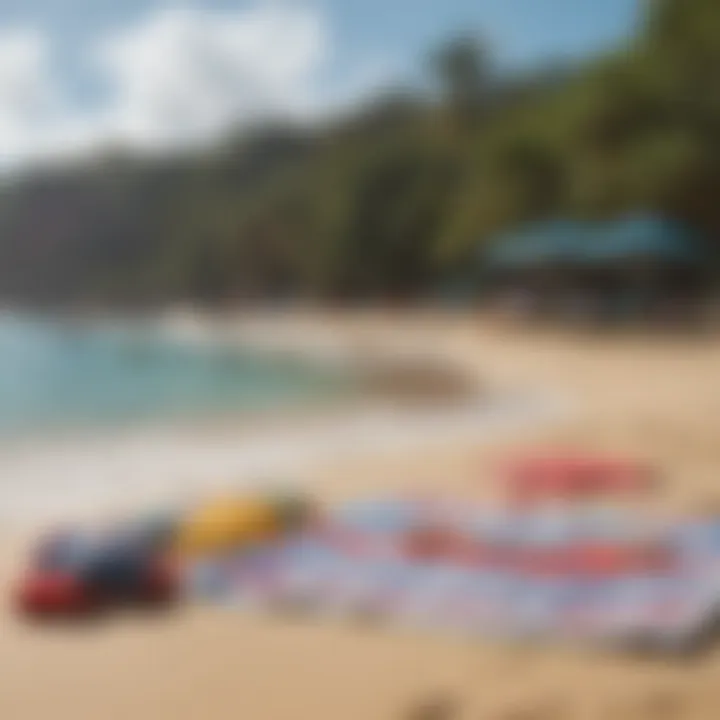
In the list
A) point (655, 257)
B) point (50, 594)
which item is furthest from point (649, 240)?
point (50, 594)

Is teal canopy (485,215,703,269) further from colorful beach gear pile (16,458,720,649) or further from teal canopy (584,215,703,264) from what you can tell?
colorful beach gear pile (16,458,720,649)

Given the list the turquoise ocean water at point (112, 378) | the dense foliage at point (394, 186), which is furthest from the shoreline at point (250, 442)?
the dense foliage at point (394, 186)

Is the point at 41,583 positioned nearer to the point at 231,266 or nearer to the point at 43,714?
the point at 43,714

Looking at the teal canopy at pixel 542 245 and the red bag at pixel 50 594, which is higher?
the teal canopy at pixel 542 245

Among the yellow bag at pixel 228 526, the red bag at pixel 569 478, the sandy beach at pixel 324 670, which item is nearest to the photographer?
the sandy beach at pixel 324 670

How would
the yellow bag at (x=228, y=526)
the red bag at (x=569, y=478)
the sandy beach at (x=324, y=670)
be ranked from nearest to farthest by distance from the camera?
the sandy beach at (x=324, y=670), the yellow bag at (x=228, y=526), the red bag at (x=569, y=478)

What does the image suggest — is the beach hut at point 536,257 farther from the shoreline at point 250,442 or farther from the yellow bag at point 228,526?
the yellow bag at point 228,526

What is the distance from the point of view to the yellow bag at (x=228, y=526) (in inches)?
47.8

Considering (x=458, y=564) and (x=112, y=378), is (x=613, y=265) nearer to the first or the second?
(x=458, y=564)

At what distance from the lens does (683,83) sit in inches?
54.7

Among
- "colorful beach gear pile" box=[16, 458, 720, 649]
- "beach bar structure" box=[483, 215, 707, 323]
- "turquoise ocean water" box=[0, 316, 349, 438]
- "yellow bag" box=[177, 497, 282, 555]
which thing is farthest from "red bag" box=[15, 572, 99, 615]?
"beach bar structure" box=[483, 215, 707, 323]

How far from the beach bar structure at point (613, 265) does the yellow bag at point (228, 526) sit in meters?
0.43

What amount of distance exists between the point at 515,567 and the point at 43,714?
539 mm

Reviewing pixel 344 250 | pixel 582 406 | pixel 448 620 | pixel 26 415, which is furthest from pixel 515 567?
pixel 26 415
